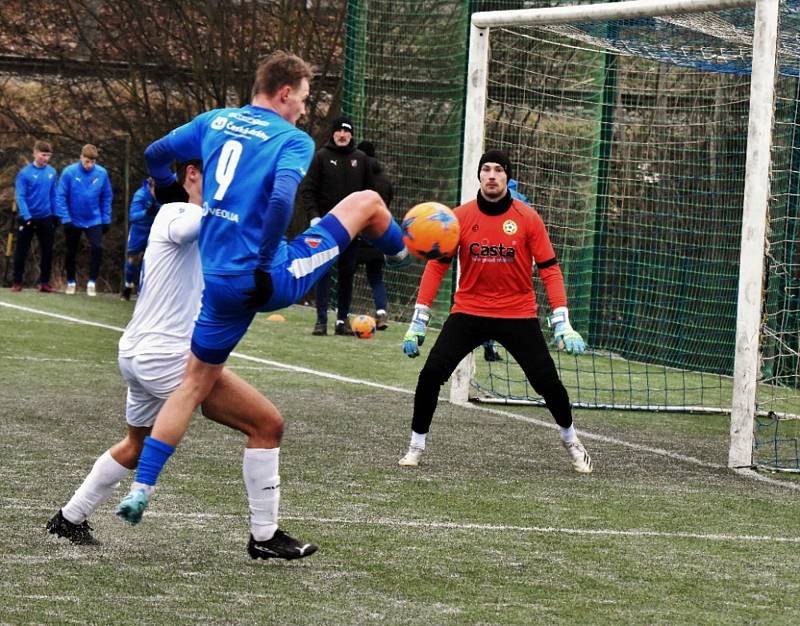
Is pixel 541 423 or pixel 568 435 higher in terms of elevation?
pixel 568 435

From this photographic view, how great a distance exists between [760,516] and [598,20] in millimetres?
4149

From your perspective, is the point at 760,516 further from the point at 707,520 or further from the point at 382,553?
the point at 382,553

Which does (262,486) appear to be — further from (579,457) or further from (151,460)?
(579,457)

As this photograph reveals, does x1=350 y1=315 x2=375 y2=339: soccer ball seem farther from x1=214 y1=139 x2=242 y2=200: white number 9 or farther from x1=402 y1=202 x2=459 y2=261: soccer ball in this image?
x1=214 y1=139 x2=242 y2=200: white number 9

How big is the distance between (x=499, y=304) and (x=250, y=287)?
3.13m

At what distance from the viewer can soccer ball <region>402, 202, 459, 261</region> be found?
6.68 metres

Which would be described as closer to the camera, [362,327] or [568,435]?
[568,435]

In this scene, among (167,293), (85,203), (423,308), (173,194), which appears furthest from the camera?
(85,203)

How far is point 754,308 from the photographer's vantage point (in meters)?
8.88

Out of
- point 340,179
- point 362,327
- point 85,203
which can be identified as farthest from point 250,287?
point 85,203

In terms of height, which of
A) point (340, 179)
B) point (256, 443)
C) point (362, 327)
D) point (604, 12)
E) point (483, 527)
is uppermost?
point (604, 12)

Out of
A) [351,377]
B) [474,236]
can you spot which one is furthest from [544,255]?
[351,377]

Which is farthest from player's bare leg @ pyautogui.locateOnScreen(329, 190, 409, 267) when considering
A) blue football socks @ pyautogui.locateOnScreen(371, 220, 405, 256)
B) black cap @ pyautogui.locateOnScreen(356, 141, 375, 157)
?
black cap @ pyautogui.locateOnScreen(356, 141, 375, 157)

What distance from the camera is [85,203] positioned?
20922 mm
